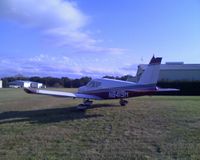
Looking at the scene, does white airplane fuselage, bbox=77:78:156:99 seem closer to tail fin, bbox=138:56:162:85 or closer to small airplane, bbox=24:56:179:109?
small airplane, bbox=24:56:179:109

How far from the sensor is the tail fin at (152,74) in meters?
21.5

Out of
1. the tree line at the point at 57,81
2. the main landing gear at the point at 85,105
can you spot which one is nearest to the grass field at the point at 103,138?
the main landing gear at the point at 85,105

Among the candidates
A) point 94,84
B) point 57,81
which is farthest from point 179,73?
point 57,81

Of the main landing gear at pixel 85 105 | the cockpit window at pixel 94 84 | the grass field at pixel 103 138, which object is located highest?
the cockpit window at pixel 94 84

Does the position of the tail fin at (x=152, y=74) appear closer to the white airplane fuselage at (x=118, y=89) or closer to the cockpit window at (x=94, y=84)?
the white airplane fuselage at (x=118, y=89)

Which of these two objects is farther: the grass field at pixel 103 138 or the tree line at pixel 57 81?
the tree line at pixel 57 81

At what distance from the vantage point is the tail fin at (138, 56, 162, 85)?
21.5m

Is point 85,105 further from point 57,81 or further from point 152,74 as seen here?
point 57,81

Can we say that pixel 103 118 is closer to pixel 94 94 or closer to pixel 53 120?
pixel 53 120

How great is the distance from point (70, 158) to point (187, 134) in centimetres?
485

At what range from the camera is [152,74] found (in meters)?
21.7

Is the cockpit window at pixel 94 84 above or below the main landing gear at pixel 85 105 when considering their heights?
above

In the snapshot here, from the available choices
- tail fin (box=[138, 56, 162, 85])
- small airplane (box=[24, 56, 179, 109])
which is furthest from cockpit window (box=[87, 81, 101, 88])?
tail fin (box=[138, 56, 162, 85])

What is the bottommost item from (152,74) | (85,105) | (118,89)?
(85,105)
